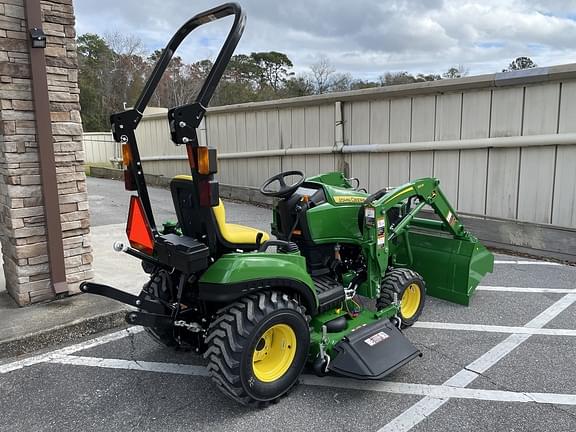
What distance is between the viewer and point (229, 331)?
263cm

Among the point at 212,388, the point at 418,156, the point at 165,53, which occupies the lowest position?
the point at 212,388

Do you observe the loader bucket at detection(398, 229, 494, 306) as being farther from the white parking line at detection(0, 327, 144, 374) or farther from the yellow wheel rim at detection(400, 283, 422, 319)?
the white parking line at detection(0, 327, 144, 374)

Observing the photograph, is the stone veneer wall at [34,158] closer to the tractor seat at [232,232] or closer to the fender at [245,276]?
the tractor seat at [232,232]

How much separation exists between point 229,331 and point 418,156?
5.31 meters

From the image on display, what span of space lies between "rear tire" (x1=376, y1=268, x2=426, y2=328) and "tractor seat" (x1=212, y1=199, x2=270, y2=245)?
4.16 feet

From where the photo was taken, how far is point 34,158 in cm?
404

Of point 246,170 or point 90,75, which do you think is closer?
point 246,170

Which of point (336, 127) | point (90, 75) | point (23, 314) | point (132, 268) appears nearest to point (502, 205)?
point (336, 127)

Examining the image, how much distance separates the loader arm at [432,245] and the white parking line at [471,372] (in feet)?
2.08

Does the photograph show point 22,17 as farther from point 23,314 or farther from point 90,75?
point 90,75

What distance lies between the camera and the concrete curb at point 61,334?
3.49m

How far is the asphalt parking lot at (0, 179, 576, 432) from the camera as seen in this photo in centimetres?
266

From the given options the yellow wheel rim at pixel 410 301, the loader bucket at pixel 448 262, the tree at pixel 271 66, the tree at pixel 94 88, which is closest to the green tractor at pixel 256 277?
the yellow wheel rim at pixel 410 301

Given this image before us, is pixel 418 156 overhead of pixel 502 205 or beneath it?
overhead
